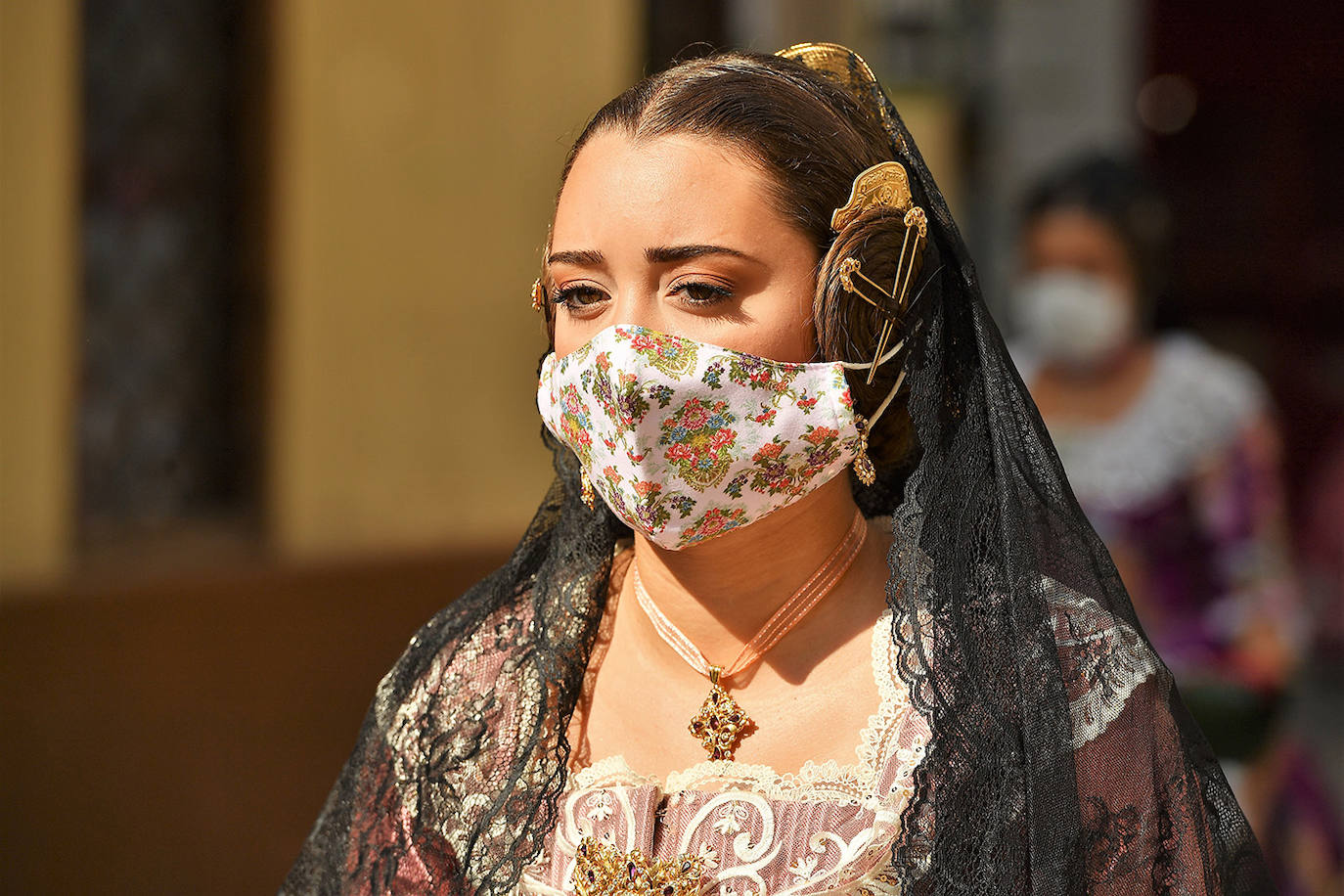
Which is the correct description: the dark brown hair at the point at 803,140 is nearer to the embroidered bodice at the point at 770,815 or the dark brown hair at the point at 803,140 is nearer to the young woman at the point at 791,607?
the young woman at the point at 791,607

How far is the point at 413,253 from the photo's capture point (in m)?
6.06

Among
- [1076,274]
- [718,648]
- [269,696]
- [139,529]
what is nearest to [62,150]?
[139,529]

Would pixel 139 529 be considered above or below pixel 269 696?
above

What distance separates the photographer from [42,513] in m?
5.12

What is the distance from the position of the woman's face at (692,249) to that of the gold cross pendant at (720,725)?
502mm

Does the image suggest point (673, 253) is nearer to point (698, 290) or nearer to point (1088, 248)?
point (698, 290)

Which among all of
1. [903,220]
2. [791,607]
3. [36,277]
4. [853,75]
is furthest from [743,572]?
[36,277]

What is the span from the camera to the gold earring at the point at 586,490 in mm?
2275

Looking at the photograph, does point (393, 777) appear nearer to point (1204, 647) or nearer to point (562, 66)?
point (1204, 647)

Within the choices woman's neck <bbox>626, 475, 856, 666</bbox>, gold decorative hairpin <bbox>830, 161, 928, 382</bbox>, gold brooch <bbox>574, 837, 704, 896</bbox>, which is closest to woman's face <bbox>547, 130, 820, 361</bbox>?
gold decorative hairpin <bbox>830, 161, 928, 382</bbox>

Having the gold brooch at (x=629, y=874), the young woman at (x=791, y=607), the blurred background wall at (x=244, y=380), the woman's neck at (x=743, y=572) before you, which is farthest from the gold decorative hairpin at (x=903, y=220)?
the blurred background wall at (x=244, y=380)

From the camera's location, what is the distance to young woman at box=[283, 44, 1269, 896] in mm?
1947

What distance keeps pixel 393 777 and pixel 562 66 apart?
15.2 ft

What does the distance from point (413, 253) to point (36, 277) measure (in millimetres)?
1496
